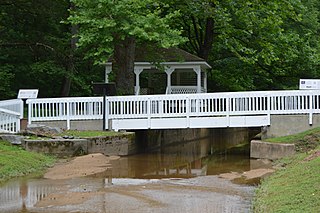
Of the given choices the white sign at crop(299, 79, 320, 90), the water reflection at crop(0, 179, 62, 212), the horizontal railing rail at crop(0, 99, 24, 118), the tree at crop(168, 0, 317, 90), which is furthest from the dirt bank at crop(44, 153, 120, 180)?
the tree at crop(168, 0, 317, 90)

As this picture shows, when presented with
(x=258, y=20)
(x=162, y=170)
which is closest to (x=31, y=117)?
(x=162, y=170)

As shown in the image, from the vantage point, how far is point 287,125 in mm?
18938

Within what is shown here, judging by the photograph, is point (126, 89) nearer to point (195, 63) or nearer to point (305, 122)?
point (195, 63)

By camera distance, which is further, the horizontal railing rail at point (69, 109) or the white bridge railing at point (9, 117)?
the horizontal railing rail at point (69, 109)

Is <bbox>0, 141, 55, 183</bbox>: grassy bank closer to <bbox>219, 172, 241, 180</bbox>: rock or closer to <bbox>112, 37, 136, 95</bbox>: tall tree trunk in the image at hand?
<bbox>219, 172, 241, 180</bbox>: rock

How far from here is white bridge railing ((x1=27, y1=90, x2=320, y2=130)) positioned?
18844mm

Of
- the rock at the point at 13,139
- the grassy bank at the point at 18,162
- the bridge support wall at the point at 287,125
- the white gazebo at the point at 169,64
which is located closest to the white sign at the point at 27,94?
the rock at the point at 13,139

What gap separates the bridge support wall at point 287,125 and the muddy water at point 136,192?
11.5 feet

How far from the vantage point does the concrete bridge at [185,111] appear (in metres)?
18.8

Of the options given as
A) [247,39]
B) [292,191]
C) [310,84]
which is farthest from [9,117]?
[247,39]

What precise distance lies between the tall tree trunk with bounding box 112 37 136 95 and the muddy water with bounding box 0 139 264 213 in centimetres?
758

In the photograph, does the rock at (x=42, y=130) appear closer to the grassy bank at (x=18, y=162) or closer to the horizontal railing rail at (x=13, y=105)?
the horizontal railing rail at (x=13, y=105)

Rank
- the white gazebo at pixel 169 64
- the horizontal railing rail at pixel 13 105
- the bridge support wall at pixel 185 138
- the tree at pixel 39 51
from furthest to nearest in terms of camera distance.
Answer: the tree at pixel 39 51
the white gazebo at pixel 169 64
the bridge support wall at pixel 185 138
the horizontal railing rail at pixel 13 105

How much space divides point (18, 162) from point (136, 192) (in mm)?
4275
